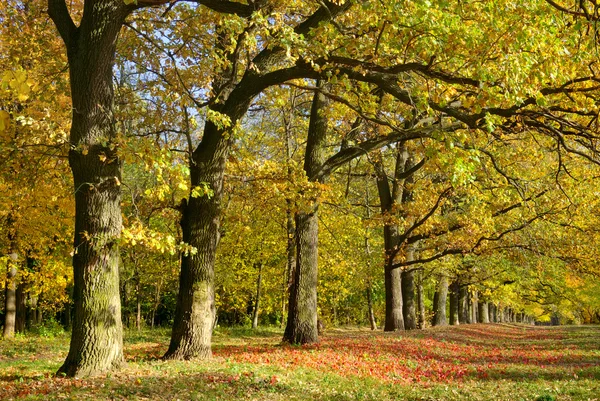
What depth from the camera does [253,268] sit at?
103 ft

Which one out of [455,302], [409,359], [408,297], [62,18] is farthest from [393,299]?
[455,302]

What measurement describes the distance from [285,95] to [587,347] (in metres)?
15.1

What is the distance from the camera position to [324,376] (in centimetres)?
990

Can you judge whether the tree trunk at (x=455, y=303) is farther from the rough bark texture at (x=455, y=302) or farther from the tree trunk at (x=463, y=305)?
the tree trunk at (x=463, y=305)

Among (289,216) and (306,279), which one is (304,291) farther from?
(289,216)

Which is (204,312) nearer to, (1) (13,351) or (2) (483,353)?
(1) (13,351)

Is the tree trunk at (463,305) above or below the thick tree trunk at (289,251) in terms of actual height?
below

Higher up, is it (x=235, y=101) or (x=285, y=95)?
(x=285, y=95)

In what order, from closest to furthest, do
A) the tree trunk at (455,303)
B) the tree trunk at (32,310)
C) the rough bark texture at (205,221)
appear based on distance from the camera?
the rough bark texture at (205,221) → the tree trunk at (32,310) → the tree trunk at (455,303)

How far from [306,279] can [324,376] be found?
192 inches

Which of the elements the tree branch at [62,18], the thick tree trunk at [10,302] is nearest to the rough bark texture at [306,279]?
the tree branch at [62,18]

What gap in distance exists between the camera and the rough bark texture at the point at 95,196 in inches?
331

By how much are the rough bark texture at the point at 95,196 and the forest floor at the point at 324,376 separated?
26.4 inches

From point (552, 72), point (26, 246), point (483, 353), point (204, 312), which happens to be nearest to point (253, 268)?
point (26, 246)
